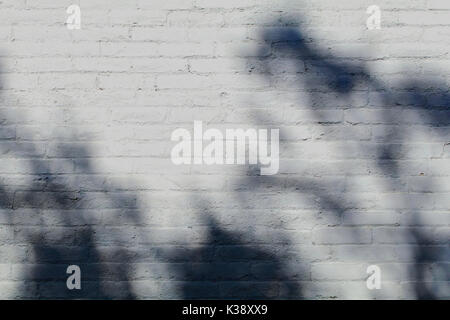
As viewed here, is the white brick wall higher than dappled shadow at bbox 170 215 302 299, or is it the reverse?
the white brick wall

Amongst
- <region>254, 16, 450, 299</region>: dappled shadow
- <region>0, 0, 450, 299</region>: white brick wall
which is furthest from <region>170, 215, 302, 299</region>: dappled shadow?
<region>254, 16, 450, 299</region>: dappled shadow

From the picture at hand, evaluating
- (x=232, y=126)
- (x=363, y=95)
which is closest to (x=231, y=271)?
(x=232, y=126)

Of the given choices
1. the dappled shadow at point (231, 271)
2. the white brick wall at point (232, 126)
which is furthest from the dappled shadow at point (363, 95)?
the dappled shadow at point (231, 271)

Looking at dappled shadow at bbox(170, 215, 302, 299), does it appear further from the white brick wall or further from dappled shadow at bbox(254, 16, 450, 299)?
dappled shadow at bbox(254, 16, 450, 299)

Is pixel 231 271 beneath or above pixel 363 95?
beneath

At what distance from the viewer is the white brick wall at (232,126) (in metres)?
2.49

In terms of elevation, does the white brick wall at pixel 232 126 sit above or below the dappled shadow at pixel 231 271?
above

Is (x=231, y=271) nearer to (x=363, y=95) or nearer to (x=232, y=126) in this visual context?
(x=232, y=126)

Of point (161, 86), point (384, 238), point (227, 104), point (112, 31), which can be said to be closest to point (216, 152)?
point (227, 104)

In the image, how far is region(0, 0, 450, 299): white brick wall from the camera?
2.49 meters

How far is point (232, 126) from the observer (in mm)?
2510

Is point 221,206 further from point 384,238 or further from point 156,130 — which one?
point 384,238

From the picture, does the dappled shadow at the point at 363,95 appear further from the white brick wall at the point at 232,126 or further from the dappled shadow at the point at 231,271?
the dappled shadow at the point at 231,271

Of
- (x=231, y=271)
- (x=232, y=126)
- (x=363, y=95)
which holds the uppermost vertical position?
(x=363, y=95)
